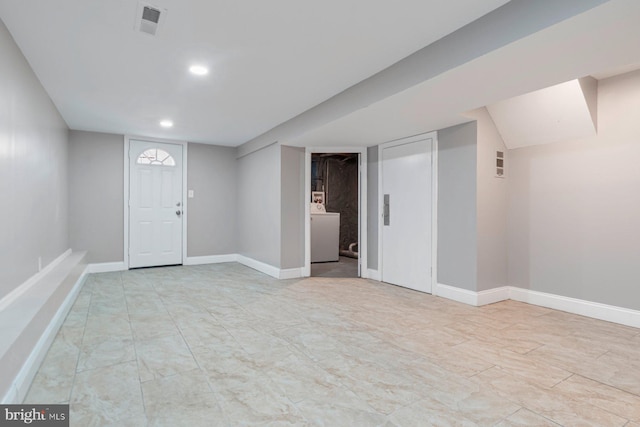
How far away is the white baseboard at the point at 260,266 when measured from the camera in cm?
503

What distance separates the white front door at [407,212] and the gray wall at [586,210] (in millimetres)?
945

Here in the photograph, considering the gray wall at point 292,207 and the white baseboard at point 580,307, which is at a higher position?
the gray wall at point 292,207

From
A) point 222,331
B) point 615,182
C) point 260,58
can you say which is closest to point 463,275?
point 615,182

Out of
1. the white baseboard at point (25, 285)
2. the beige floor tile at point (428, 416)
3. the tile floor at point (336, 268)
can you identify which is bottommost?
the beige floor tile at point (428, 416)

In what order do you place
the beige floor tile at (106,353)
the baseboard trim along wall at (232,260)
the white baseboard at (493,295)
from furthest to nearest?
1. the baseboard trim along wall at (232,260)
2. the white baseboard at (493,295)
3. the beige floor tile at (106,353)

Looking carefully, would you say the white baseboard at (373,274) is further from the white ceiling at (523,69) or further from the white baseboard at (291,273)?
the white ceiling at (523,69)

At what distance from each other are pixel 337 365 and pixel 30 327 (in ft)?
6.26

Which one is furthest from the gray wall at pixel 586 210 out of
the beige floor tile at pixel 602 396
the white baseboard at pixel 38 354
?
the white baseboard at pixel 38 354

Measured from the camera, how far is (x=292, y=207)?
504 cm

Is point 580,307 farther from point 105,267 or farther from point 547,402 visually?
point 105,267

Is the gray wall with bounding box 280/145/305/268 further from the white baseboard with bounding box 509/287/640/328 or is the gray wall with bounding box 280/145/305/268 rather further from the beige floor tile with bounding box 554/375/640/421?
the beige floor tile with bounding box 554/375/640/421

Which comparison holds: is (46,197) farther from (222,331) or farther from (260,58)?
(260,58)

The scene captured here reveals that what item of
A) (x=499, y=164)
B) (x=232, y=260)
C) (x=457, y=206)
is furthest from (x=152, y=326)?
(x=499, y=164)

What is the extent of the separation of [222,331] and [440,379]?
1.73 m
